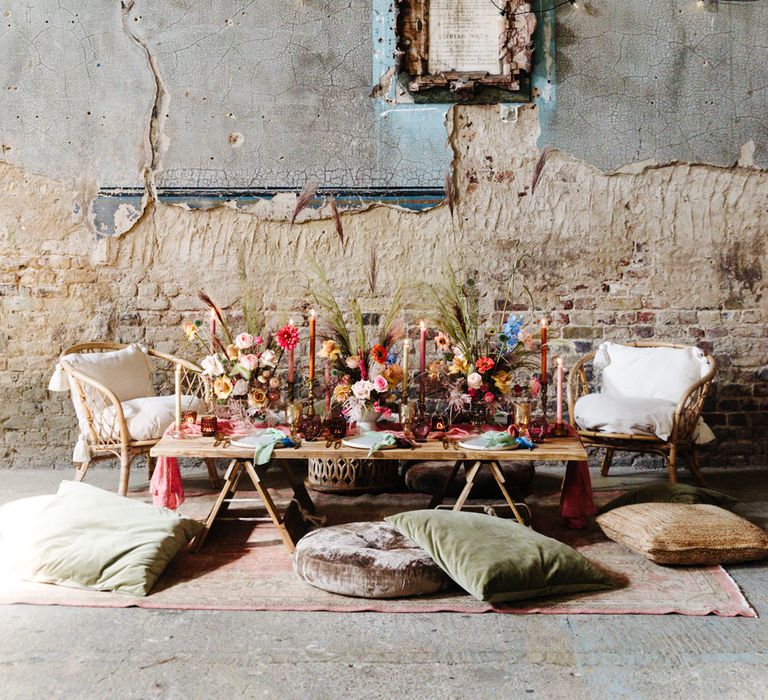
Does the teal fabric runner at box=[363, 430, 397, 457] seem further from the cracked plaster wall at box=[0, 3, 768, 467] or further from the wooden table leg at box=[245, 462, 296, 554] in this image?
the cracked plaster wall at box=[0, 3, 768, 467]

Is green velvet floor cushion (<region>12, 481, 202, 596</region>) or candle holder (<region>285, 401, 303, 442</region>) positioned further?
candle holder (<region>285, 401, 303, 442</region>)

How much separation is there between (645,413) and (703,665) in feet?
6.79

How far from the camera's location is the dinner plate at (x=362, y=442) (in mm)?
3519

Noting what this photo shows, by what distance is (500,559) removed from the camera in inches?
114

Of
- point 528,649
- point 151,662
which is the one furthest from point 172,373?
point 528,649

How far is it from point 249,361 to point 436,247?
1970 millimetres

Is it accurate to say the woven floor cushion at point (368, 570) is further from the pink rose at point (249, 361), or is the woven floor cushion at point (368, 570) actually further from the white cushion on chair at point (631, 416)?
the white cushion on chair at point (631, 416)

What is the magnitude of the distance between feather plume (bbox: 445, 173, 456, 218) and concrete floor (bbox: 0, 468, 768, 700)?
3.06m

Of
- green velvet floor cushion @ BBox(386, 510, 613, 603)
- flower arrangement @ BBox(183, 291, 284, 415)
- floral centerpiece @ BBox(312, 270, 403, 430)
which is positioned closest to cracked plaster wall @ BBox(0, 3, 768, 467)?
floral centerpiece @ BBox(312, 270, 403, 430)

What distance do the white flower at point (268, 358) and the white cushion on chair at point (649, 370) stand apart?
217 cm

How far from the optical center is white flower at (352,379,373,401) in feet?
12.1

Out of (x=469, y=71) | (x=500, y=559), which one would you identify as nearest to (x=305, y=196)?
(x=469, y=71)

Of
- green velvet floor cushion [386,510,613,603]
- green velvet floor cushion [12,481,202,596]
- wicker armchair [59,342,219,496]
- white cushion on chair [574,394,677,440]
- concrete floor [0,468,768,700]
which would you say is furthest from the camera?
white cushion on chair [574,394,677,440]

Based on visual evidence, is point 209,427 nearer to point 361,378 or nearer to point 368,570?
point 361,378
